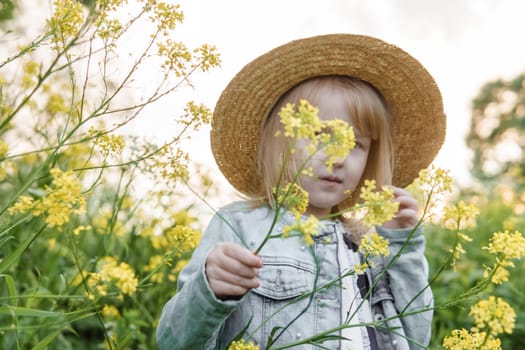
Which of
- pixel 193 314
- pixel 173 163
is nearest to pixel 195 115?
pixel 173 163

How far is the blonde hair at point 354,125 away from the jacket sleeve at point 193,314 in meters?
0.34

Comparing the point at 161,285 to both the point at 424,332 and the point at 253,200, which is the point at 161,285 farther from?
the point at 424,332

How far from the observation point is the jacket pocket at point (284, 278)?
144 centimetres

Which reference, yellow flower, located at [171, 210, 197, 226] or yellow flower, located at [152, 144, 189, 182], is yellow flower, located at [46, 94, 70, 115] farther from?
yellow flower, located at [152, 144, 189, 182]

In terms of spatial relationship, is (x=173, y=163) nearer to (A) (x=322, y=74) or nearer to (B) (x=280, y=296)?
(B) (x=280, y=296)

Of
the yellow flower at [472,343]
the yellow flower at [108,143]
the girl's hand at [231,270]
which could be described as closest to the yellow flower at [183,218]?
the yellow flower at [108,143]

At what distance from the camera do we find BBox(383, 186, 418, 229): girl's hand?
151 cm

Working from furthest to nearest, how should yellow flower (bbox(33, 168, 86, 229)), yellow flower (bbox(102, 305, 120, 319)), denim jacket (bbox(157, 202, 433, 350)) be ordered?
yellow flower (bbox(102, 305, 120, 319)) < denim jacket (bbox(157, 202, 433, 350)) < yellow flower (bbox(33, 168, 86, 229))

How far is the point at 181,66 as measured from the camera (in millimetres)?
1331

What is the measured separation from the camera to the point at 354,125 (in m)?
1.63

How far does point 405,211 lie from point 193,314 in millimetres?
604

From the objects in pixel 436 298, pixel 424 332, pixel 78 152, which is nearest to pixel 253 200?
pixel 424 332

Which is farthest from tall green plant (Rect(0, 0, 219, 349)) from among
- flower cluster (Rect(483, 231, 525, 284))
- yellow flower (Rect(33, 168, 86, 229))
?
flower cluster (Rect(483, 231, 525, 284))

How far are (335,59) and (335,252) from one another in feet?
1.75
